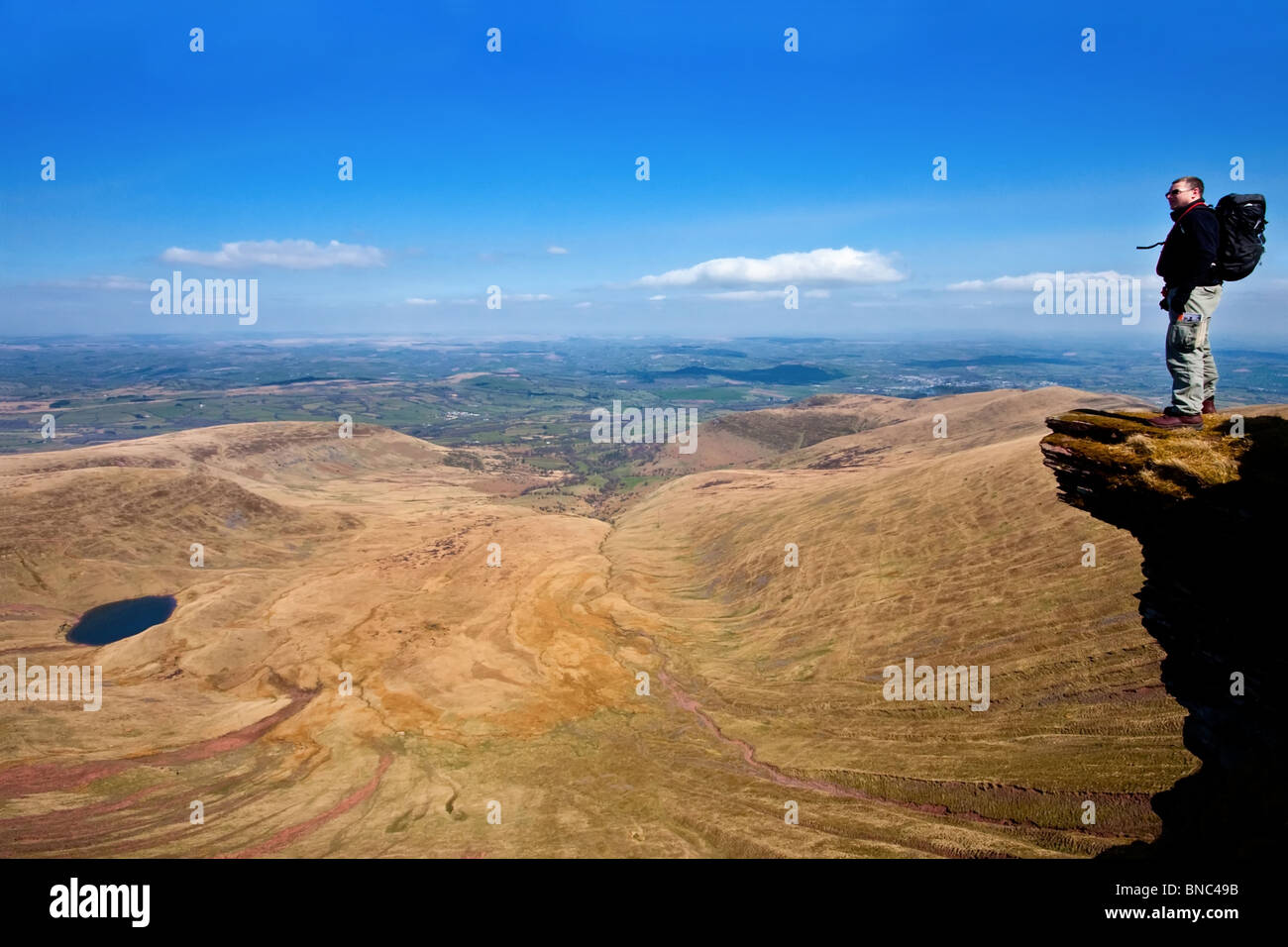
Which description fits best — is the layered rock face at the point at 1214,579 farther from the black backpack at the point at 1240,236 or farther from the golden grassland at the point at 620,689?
the black backpack at the point at 1240,236

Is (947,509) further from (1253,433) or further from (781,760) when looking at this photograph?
(1253,433)

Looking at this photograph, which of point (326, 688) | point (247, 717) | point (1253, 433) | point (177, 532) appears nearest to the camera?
point (1253, 433)

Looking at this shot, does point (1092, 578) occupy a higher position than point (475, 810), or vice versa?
point (1092, 578)

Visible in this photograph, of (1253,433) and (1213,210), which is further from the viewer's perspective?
(1253,433)

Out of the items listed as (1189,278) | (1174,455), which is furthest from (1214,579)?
(1189,278)

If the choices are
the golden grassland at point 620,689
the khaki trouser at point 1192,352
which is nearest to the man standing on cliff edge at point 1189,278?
the khaki trouser at point 1192,352

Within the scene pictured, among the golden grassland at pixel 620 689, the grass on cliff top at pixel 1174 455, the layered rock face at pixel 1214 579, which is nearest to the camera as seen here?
the layered rock face at pixel 1214 579
